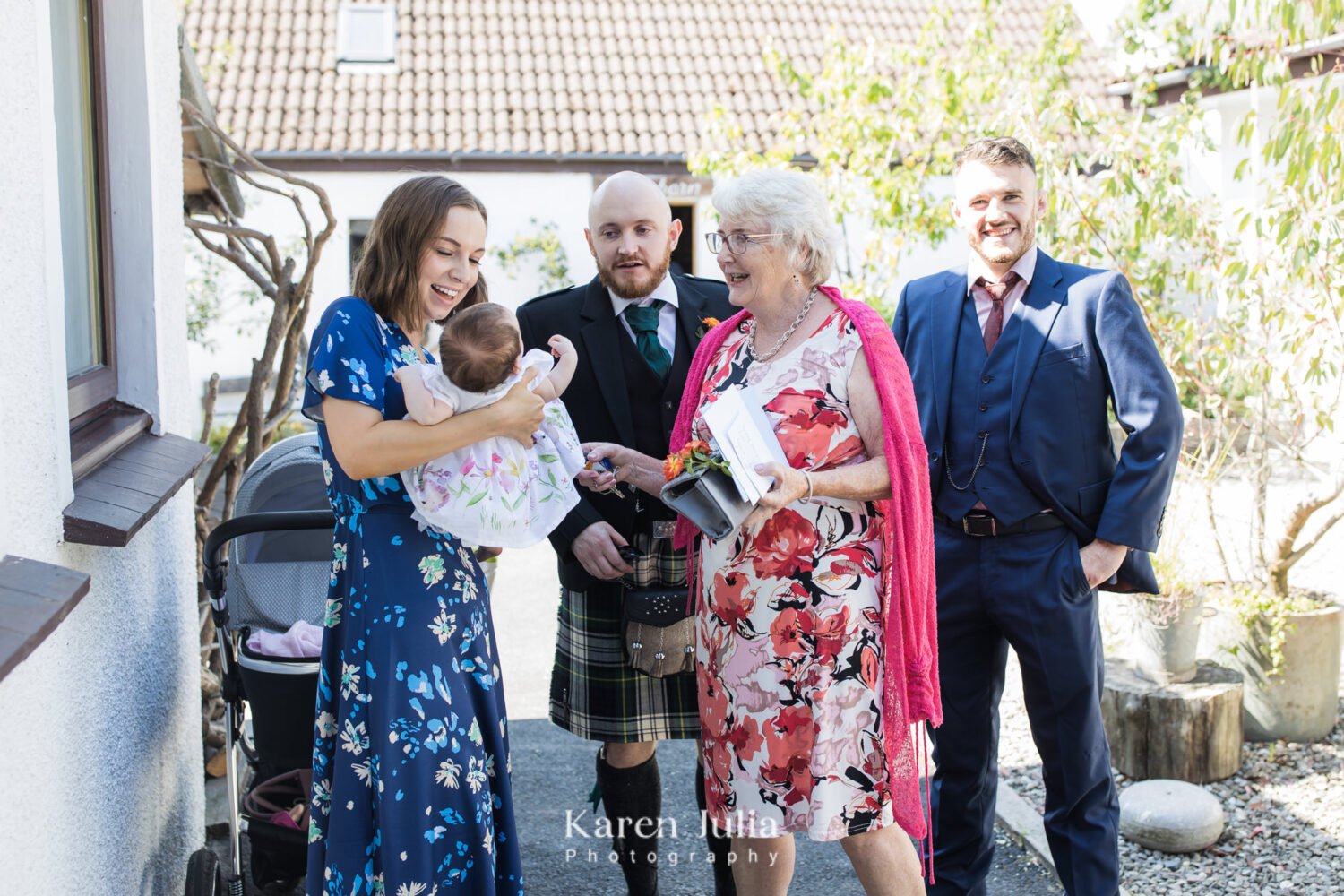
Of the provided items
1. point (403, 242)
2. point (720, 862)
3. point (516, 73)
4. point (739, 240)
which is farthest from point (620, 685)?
point (516, 73)

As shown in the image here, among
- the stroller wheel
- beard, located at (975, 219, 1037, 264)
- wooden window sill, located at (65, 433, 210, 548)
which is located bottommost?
the stroller wheel

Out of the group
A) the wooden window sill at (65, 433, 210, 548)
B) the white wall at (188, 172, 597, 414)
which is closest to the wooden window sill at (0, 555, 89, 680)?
the wooden window sill at (65, 433, 210, 548)

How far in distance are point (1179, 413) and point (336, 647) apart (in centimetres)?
219

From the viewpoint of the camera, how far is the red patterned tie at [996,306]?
3.34 metres

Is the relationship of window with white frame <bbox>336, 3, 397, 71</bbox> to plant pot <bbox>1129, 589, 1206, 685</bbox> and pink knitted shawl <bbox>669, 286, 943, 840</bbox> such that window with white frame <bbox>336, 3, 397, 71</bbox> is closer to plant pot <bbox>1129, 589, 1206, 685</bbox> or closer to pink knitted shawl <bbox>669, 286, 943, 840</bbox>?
plant pot <bbox>1129, 589, 1206, 685</bbox>

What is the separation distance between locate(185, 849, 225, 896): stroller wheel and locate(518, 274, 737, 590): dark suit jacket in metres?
1.18

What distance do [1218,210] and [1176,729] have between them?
2609 mm

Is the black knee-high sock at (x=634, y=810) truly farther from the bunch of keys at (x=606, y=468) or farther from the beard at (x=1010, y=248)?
the beard at (x=1010, y=248)

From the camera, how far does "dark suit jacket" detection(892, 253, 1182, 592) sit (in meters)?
3.07

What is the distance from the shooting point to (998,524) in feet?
10.5

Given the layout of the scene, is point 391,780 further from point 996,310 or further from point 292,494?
point 996,310

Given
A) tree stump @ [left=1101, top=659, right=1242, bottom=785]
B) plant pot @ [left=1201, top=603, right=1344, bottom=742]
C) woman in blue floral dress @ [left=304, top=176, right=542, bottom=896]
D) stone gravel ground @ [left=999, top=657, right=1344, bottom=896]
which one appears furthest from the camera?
plant pot @ [left=1201, top=603, right=1344, bottom=742]

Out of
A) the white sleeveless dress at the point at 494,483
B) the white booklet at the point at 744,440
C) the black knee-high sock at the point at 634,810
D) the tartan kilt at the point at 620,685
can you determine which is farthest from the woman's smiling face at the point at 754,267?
the black knee-high sock at the point at 634,810

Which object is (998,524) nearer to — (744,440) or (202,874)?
(744,440)
